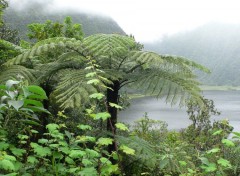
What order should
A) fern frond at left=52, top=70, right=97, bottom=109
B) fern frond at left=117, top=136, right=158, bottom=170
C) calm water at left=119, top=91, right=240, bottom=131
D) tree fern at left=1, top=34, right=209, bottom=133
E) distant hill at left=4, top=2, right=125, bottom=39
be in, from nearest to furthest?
fern frond at left=52, top=70, right=97, bottom=109 < fern frond at left=117, top=136, right=158, bottom=170 < tree fern at left=1, top=34, right=209, bottom=133 < calm water at left=119, top=91, right=240, bottom=131 < distant hill at left=4, top=2, right=125, bottom=39

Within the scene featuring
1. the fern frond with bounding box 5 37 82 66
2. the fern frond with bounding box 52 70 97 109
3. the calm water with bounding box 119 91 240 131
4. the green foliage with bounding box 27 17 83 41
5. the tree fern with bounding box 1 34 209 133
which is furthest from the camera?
the calm water with bounding box 119 91 240 131

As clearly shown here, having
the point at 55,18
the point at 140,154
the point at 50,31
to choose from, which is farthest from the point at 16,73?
the point at 55,18

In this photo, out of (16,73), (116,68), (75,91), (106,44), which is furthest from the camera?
(116,68)


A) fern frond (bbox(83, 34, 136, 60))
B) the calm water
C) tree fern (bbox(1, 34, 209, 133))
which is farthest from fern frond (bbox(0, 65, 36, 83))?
the calm water

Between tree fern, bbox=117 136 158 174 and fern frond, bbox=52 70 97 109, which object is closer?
fern frond, bbox=52 70 97 109

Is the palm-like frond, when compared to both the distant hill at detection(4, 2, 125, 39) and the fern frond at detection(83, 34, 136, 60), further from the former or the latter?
the distant hill at detection(4, 2, 125, 39)

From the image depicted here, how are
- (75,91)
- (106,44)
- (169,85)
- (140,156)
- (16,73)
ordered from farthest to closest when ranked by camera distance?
(16,73)
(169,85)
(106,44)
(140,156)
(75,91)

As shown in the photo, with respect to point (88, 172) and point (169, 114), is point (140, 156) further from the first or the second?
point (169, 114)

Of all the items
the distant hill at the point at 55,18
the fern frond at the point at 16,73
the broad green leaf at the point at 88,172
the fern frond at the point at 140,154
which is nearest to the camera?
the broad green leaf at the point at 88,172

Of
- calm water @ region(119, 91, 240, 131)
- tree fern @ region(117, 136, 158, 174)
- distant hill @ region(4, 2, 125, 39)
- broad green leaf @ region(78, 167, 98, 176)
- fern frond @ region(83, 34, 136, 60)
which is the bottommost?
calm water @ region(119, 91, 240, 131)

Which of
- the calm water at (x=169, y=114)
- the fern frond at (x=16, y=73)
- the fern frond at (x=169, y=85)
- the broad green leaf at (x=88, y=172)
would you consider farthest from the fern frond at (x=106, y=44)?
the calm water at (x=169, y=114)

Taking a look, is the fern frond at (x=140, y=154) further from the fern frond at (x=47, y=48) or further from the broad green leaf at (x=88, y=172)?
the broad green leaf at (x=88, y=172)

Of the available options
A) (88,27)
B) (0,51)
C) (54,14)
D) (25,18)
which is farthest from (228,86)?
(0,51)

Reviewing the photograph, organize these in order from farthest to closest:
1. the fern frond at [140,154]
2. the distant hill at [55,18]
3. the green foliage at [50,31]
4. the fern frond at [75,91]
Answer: the distant hill at [55,18], the green foliage at [50,31], the fern frond at [140,154], the fern frond at [75,91]
